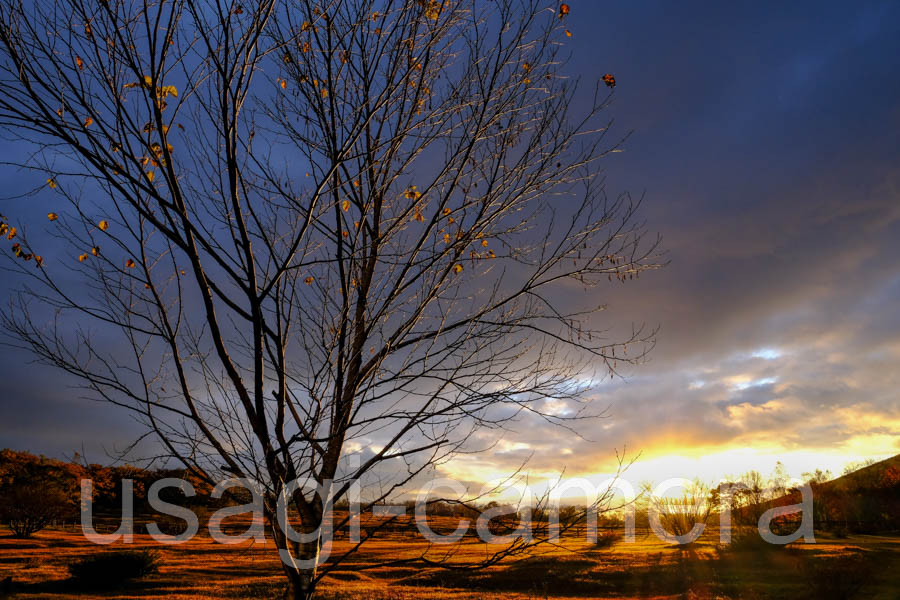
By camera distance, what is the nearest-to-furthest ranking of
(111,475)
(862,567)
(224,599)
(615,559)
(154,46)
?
(154,46) < (111,475) < (224,599) < (862,567) < (615,559)

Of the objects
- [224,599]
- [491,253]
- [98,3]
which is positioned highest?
[98,3]

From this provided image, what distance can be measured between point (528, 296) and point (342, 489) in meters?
1.69

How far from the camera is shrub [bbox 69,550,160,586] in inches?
925

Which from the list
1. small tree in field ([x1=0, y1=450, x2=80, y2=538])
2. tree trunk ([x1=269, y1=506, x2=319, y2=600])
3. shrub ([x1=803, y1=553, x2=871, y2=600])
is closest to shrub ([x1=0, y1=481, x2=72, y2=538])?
small tree in field ([x1=0, y1=450, x2=80, y2=538])

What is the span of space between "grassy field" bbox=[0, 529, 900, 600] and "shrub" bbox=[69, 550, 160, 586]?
549 mm

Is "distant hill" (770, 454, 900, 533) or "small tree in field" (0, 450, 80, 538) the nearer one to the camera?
"small tree in field" (0, 450, 80, 538)

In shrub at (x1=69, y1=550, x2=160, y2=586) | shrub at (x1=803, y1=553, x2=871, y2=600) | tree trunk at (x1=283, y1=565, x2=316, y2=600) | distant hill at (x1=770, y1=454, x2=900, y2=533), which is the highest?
tree trunk at (x1=283, y1=565, x2=316, y2=600)

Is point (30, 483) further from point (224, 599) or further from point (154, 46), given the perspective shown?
point (154, 46)

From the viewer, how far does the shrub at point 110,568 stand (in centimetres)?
2350

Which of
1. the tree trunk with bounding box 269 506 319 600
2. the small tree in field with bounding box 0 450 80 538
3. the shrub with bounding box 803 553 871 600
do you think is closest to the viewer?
the tree trunk with bounding box 269 506 319 600

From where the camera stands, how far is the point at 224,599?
1939cm

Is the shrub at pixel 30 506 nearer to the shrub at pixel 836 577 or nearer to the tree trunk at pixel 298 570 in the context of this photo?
the shrub at pixel 836 577

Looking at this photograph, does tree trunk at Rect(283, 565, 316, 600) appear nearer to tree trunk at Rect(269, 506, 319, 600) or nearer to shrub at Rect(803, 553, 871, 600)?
tree trunk at Rect(269, 506, 319, 600)

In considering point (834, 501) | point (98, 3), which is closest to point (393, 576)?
point (98, 3)
